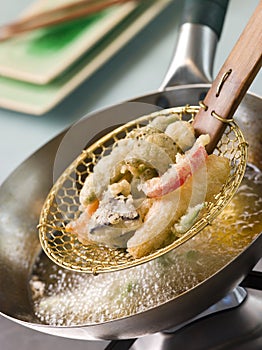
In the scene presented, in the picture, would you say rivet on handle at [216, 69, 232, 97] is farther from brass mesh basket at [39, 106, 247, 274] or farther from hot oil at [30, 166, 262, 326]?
hot oil at [30, 166, 262, 326]

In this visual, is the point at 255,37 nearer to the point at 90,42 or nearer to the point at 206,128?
the point at 206,128

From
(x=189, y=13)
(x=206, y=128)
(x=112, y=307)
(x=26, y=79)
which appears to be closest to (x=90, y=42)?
(x=26, y=79)

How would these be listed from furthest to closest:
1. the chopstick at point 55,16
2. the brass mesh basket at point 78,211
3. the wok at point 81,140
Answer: the chopstick at point 55,16 < the wok at point 81,140 < the brass mesh basket at point 78,211

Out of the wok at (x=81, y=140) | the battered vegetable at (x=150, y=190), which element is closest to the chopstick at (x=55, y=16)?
the wok at (x=81, y=140)

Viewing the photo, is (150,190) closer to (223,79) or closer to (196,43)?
(223,79)

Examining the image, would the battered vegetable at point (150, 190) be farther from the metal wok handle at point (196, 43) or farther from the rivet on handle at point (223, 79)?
the metal wok handle at point (196, 43)

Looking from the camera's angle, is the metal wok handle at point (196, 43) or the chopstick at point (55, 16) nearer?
the metal wok handle at point (196, 43)
